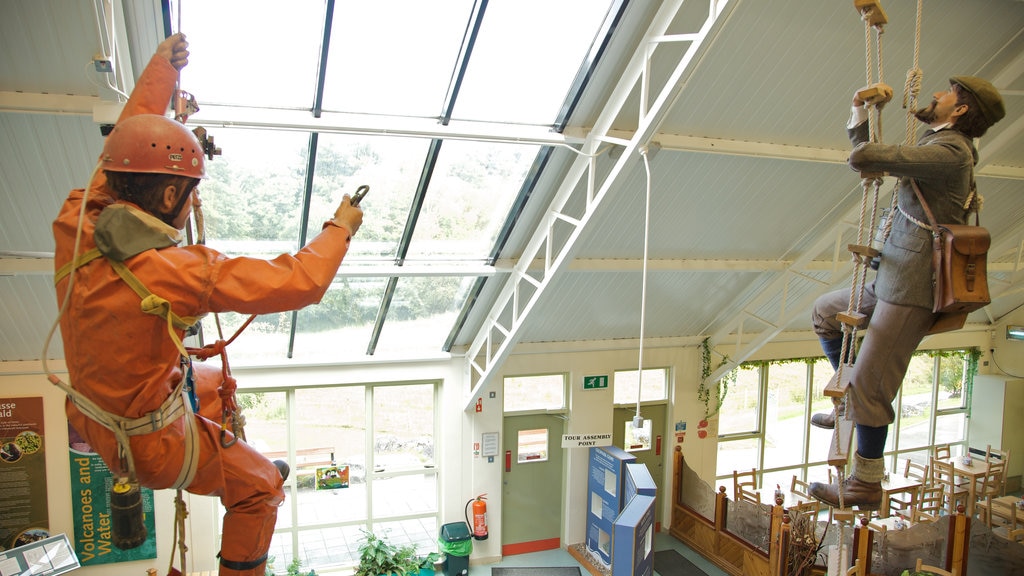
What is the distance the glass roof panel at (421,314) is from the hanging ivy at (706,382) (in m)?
3.51

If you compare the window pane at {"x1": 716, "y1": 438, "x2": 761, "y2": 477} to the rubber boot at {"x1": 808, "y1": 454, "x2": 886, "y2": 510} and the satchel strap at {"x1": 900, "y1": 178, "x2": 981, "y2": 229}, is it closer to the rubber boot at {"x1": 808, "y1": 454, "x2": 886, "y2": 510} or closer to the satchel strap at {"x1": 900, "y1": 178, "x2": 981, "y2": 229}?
the rubber boot at {"x1": 808, "y1": 454, "x2": 886, "y2": 510}

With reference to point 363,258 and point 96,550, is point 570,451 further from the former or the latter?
point 96,550

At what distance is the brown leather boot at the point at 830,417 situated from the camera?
2508mm

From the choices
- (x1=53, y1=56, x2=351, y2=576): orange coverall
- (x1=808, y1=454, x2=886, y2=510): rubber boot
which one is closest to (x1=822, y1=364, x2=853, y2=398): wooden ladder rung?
(x1=808, y1=454, x2=886, y2=510): rubber boot

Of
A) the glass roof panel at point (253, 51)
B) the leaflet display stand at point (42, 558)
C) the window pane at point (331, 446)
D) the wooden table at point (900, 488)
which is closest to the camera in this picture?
the glass roof panel at point (253, 51)

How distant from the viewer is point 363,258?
584 cm

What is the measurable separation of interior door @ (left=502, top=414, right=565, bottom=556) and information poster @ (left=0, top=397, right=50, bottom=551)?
458 cm

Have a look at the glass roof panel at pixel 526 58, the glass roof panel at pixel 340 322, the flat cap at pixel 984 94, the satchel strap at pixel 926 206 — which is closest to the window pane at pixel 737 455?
the glass roof panel at pixel 340 322

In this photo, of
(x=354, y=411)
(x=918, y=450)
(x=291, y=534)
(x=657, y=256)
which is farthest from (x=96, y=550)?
(x=918, y=450)

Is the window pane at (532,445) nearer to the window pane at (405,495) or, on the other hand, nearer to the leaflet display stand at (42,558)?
the window pane at (405,495)

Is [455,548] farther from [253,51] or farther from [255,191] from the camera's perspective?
[253,51]

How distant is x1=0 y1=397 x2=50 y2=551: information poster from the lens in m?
6.04

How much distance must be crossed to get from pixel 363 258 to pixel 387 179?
93 centimetres

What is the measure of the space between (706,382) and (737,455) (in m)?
1.43
